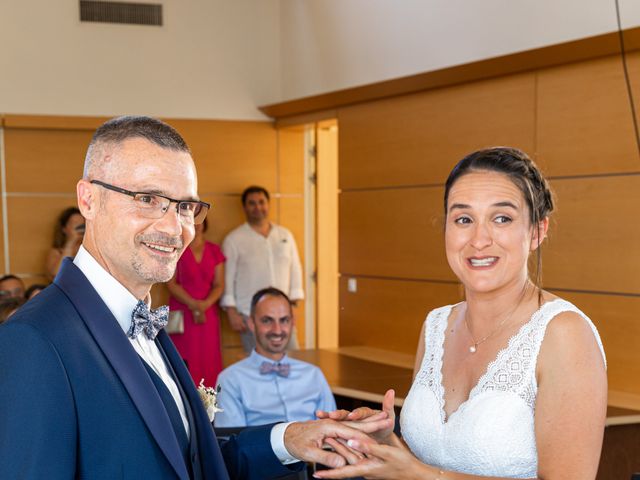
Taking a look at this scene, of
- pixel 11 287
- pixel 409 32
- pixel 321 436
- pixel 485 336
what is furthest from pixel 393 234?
pixel 321 436

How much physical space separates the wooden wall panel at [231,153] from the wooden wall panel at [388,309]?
5.01 feet

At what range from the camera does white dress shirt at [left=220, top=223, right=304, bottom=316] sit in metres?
7.39

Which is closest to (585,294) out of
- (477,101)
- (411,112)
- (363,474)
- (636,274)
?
(636,274)

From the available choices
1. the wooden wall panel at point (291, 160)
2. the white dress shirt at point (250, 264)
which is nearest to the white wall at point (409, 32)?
the wooden wall panel at point (291, 160)

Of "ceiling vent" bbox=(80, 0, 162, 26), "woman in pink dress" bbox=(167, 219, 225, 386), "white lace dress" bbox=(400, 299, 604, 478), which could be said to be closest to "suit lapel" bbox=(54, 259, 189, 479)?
"white lace dress" bbox=(400, 299, 604, 478)

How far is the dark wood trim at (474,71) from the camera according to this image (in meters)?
4.52

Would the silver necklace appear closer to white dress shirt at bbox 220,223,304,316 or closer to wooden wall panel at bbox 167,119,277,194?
white dress shirt at bbox 220,223,304,316

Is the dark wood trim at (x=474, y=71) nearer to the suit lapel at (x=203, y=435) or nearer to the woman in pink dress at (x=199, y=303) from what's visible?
the woman in pink dress at (x=199, y=303)

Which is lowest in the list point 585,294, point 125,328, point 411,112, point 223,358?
point 223,358

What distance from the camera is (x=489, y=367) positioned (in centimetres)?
220

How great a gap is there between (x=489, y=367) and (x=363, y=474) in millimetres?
439

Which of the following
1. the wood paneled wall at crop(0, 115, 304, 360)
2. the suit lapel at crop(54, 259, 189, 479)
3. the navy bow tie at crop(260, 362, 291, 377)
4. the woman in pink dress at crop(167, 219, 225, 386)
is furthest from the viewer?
the wood paneled wall at crop(0, 115, 304, 360)

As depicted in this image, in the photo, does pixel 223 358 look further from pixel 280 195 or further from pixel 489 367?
pixel 489 367

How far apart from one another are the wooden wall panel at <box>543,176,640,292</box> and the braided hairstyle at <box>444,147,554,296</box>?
7.20ft
